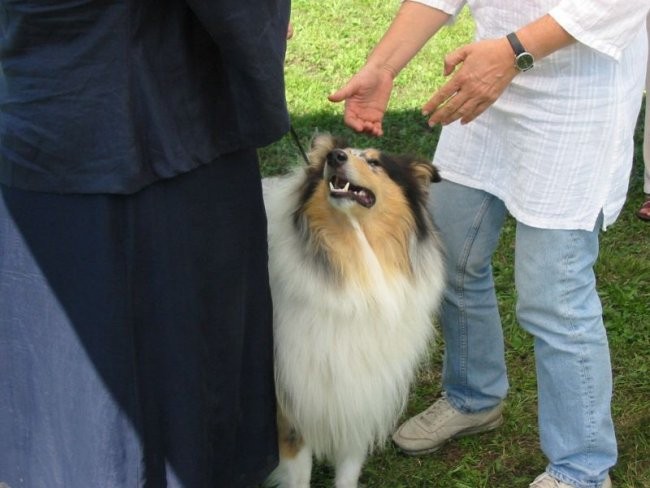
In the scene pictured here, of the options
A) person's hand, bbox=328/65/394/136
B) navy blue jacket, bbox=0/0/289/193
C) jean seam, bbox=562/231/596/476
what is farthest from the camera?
person's hand, bbox=328/65/394/136

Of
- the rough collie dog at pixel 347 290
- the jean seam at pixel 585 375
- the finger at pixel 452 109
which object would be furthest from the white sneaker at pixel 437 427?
the finger at pixel 452 109

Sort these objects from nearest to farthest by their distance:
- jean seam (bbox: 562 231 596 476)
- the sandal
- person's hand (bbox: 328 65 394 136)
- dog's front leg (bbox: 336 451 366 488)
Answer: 1. jean seam (bbox: 562 231 596 476)
2. person's hand (bbox: 328 65 394 136)
3. dog's front leg (bbox: 336 451 366 488)
4. the sandal

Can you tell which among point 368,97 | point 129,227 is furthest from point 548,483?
point 129,227

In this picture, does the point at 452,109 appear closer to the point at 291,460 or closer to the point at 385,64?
the point at 385,64

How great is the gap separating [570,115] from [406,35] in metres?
0.53

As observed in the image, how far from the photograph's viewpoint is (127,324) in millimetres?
1949

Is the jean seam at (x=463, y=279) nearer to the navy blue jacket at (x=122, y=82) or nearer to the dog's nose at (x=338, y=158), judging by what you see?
the dog's nose at (x=338, y=158)

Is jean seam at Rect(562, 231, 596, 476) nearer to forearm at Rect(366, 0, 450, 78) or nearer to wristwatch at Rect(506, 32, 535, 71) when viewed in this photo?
wristwatch at Rect(506, 32, 535, 71)

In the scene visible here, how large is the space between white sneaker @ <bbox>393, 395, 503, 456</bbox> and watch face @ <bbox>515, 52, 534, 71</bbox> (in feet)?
4.38

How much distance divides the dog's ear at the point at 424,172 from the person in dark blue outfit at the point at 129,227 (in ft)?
1.88

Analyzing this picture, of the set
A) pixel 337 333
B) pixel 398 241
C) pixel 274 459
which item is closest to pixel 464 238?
pixel 398 241

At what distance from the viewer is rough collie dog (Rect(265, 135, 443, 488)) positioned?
97.9 inches

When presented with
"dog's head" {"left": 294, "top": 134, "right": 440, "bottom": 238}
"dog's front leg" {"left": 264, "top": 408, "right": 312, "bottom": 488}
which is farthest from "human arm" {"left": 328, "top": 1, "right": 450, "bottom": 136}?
"dog's front leg" {"left": 264, "top": 408, "right": 312, "bottom": 488}

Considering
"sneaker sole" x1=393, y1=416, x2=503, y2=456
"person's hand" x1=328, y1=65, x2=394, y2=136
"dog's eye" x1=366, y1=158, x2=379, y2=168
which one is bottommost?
"sneaker sole" x1=393, y1=416, x2=503, y2=456
